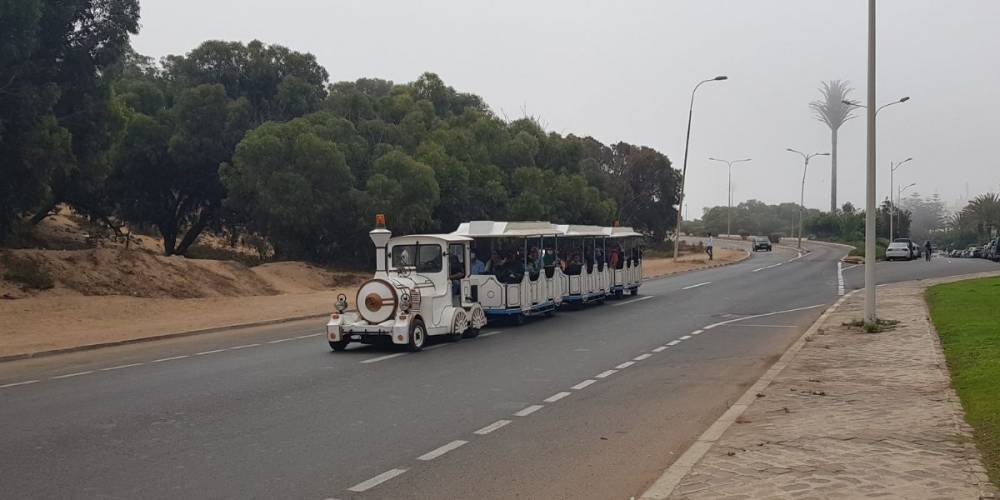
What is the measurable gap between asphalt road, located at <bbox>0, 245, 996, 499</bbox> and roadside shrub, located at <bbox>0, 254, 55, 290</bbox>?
27.0 ft

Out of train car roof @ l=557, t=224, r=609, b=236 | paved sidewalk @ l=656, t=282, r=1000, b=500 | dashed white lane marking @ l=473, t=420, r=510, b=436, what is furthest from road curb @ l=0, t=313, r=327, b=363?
paved sidewalk @ l=656, t=282, r=1000, b=500

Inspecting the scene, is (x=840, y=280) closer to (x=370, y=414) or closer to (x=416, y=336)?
(x=416, y=336)

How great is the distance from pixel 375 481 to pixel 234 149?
36.7 m

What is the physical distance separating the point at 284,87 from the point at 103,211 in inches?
415

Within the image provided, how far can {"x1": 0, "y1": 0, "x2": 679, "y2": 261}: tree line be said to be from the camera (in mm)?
27219

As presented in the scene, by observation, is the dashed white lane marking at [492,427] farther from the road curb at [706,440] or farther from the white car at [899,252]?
→ the white car at [899,252]

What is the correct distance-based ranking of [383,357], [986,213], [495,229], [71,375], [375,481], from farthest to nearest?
1. [986,213]
2. [495,229]
3. [383,357]
4. [71,375]
5. [375,481]

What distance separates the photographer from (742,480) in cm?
689

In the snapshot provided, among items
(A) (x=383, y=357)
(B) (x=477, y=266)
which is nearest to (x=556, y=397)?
(A) (x=383, y=357)

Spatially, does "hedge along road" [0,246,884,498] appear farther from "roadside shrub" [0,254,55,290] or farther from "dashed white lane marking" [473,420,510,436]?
"roadside shrub" [0,254,55,290]

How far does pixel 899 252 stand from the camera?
5869cm

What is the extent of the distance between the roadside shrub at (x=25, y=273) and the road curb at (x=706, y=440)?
19.9m

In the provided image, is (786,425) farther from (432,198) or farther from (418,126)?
(418,126)

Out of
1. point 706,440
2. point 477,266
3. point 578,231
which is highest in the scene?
point 578,231
